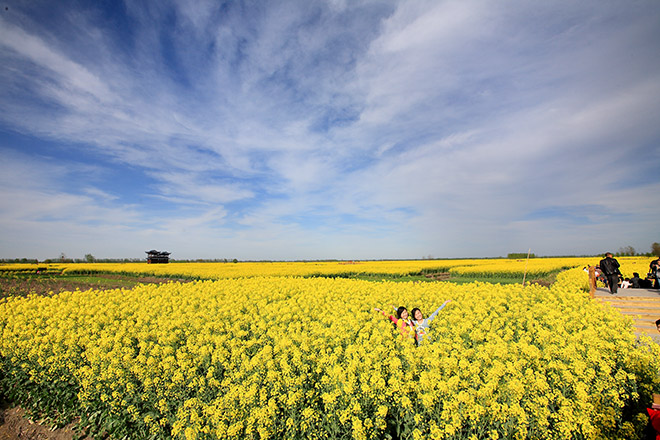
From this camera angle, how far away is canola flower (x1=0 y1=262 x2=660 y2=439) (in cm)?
435

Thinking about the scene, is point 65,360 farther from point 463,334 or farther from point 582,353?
point 582,353

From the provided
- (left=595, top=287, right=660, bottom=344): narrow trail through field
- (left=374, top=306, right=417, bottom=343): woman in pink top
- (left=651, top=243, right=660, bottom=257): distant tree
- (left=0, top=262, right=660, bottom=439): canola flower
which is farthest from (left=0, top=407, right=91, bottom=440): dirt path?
(left=651, top=243, right=660, bottom=257): distant tree

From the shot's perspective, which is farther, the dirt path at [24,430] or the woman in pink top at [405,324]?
the woman in pink top at [405,324]

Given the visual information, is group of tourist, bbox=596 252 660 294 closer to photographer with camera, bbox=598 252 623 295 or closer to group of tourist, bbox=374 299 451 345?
photographer with camera, bbox=598 252 623 295

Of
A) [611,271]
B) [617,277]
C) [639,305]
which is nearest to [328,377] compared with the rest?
[639,305]

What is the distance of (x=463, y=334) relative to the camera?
7.85 m

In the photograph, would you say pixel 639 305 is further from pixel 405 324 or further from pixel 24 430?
pixel 24 430

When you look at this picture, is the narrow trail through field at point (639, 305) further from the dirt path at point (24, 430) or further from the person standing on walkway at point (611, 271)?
the dirt path at point (24, 430)

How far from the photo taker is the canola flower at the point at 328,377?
435cm

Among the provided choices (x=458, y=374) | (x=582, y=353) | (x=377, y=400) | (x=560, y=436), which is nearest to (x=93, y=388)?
(x=377, y=400)

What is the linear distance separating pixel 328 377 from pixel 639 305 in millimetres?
17471

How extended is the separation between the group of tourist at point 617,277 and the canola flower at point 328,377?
7508 mm

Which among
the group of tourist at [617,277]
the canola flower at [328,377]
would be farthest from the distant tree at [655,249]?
the canola flower at [328,377]

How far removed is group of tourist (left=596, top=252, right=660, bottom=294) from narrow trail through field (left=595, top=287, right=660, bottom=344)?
0.76m
